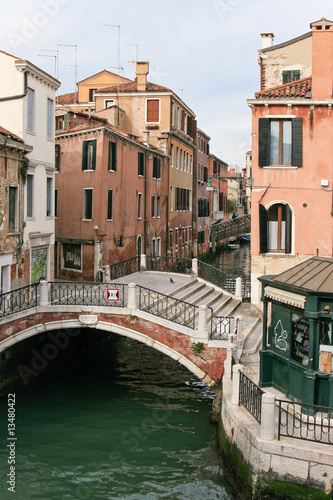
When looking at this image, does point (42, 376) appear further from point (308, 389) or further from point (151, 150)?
point (151, 150)

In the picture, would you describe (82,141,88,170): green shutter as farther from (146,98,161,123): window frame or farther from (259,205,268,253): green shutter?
(146,98,161,123): window frame

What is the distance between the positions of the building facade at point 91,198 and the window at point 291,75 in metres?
6.91

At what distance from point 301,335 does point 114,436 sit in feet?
17.3

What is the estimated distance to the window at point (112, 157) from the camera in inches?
851

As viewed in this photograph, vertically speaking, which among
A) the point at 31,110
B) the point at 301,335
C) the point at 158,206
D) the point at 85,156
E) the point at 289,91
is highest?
the point at 289,91

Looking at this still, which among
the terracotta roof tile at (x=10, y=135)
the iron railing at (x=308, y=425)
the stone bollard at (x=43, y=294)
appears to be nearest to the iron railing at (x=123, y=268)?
the stone bollard at (x=43, y=294)

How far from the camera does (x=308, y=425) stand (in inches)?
328

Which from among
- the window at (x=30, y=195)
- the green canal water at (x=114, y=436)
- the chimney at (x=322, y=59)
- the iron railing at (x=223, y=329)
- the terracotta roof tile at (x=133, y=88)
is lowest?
the green canal water at (x=114, y=436)

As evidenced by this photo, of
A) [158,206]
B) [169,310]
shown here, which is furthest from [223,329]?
[158,206]

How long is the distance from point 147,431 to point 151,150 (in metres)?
17.7

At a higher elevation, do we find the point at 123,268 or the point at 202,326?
the point at 123,268

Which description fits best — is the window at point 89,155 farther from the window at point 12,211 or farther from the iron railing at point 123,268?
the window at point 12,211

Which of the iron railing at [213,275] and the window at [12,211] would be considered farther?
the iron railing at [213,275]

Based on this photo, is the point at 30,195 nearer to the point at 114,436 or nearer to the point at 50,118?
the point at 50,118
